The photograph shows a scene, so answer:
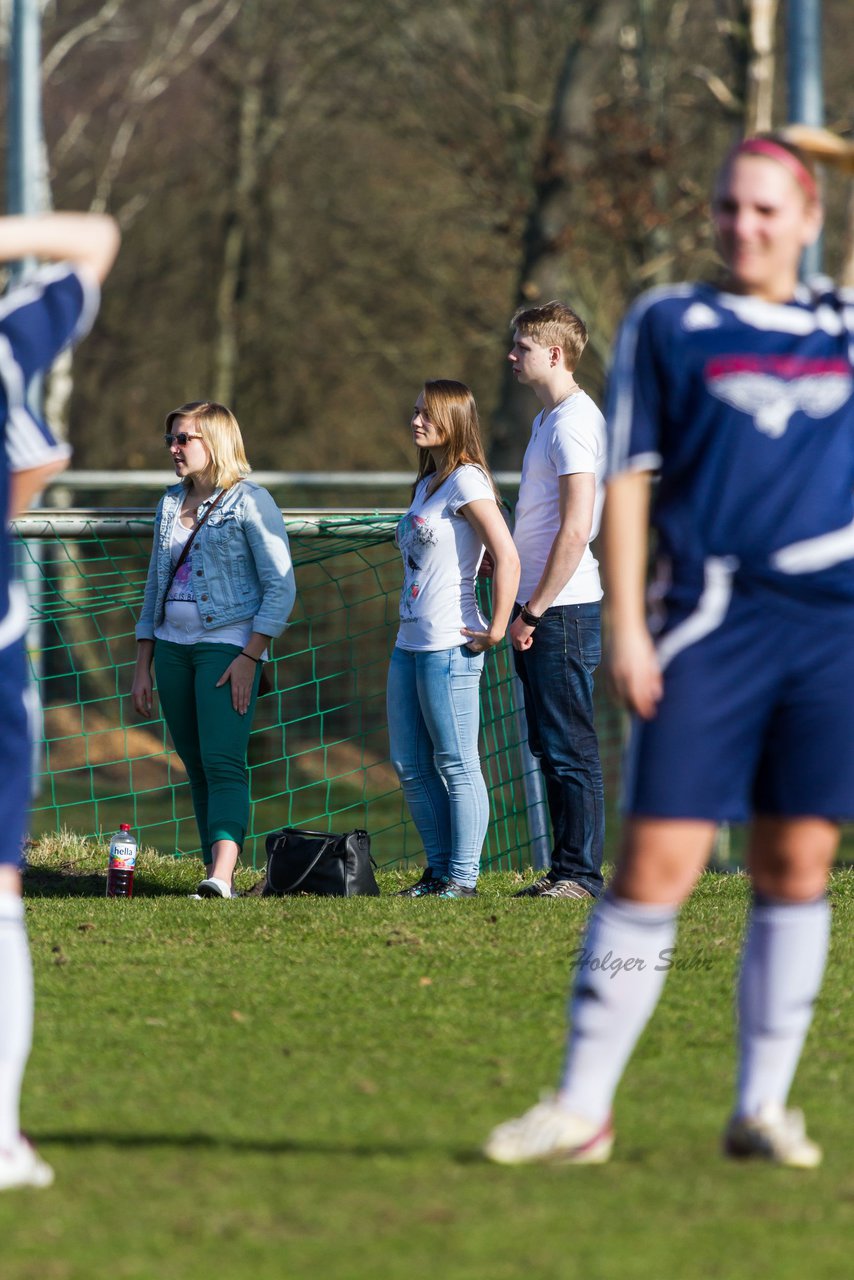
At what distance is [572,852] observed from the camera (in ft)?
20.9

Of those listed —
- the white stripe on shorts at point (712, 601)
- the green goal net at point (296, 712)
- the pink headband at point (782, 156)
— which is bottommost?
the green goal net at point (296, 712)

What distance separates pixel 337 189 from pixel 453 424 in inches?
689

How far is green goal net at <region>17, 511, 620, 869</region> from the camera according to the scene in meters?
7.89

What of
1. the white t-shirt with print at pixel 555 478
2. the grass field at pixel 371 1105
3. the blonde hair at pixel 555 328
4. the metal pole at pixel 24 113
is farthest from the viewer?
the metal pole at pixel 24 113

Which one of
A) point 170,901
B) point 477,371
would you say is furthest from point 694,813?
point 477,371

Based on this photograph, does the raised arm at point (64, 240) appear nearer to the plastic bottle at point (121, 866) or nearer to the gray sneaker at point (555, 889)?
the gray sneaker at point (555, 889)

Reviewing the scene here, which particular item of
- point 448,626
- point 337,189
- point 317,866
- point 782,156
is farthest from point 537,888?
point 337,189

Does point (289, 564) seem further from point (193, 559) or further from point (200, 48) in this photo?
point (200, 48)

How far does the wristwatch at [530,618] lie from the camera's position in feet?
20.1

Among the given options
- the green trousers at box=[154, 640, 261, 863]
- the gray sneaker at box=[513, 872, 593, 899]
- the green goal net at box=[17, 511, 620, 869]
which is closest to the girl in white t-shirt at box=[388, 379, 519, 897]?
the gray sneaker at box=[513, 872, 593, 899]

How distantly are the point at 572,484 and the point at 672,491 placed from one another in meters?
2.84

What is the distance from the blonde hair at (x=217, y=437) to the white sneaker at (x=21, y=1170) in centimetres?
384

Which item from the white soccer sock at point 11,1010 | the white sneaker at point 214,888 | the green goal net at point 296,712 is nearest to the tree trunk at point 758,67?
the green goal net at point 296,712

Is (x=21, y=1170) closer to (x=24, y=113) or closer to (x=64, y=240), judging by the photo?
(x=64, y=240)
